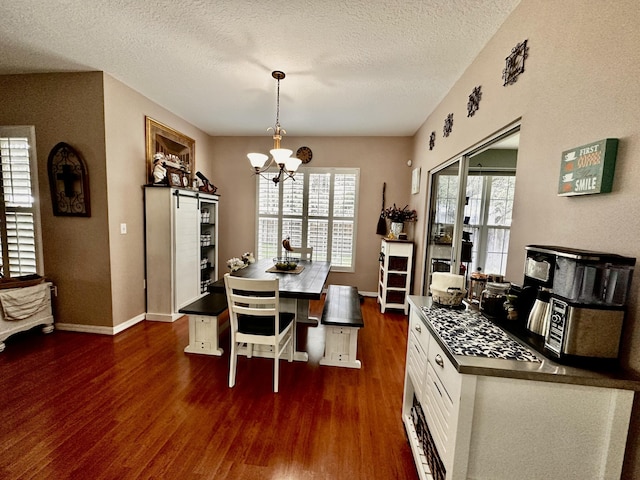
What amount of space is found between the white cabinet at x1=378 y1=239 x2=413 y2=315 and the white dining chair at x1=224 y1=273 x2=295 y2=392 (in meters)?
1.99

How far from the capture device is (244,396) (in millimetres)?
2072

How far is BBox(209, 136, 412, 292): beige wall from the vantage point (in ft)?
15.2

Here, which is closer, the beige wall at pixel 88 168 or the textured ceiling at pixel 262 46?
the textured ceiling at pixel 262 46

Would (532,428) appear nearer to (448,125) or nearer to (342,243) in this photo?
(448,125)

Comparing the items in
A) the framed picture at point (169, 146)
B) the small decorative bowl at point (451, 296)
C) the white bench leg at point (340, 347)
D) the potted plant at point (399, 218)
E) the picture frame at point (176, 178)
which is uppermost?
the framed picture at point (169, 146)

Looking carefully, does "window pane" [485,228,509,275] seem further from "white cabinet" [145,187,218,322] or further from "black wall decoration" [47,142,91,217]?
"black wall decoration" [47,142,91,217]

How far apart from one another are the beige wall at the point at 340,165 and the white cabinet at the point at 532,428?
377cm

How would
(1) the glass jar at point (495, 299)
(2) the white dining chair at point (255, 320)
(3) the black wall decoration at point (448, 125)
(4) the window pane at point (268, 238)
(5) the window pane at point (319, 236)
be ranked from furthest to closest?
(4) the window pane at point (268, 238)
(5) the window pane at point (319, 236)
(3) the black wall decoration at point (448, 125)
(2) the white dining chair at point (255, 320)
(1) the glass jar at point (495, 299)

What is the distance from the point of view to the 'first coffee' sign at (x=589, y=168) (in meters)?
1.00

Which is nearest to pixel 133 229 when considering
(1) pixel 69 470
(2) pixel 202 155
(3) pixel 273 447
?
(2) pixel 202 155

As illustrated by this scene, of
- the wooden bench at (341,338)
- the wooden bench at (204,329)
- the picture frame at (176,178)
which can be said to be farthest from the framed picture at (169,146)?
the wooden bench at (341,338)

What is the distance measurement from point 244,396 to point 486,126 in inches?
109

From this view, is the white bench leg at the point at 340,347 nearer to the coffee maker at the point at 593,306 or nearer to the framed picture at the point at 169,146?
the coffee maker at the point at 593,306

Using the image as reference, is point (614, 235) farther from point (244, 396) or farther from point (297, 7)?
point (244, 396)
